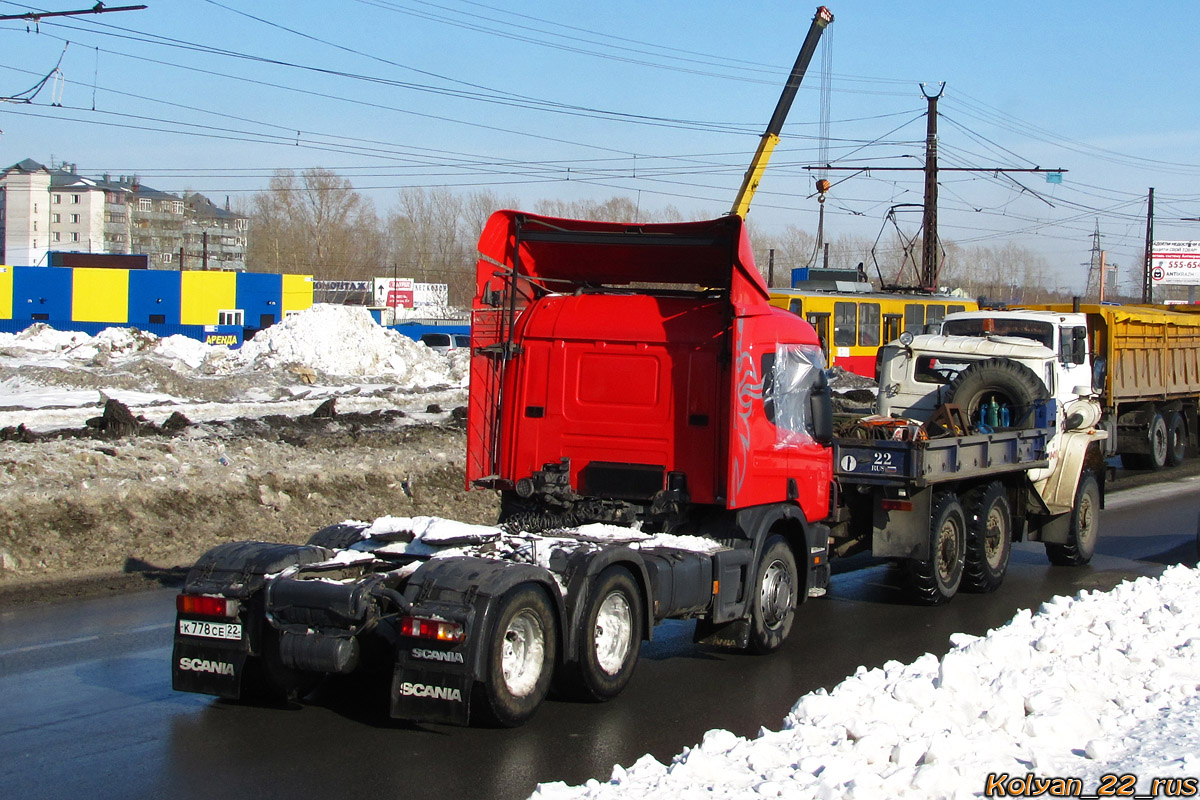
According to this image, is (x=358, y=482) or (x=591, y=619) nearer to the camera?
(x=591, y=619)

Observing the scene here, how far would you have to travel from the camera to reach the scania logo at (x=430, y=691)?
20.8 ft

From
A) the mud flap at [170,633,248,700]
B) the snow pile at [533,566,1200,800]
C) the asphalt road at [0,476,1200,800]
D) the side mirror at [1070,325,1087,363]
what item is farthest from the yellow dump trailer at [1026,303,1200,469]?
the mud flap at [170,633,248,700]

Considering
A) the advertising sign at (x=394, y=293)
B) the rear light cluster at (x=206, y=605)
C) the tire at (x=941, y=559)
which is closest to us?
the rear light cluster at (x=206, y=605)

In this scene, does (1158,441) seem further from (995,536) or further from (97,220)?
(97,220)

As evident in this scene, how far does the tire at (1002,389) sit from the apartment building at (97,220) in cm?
10776

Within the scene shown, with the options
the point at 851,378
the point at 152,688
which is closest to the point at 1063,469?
Result: the point at 152,688

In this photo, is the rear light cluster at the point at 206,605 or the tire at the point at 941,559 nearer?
the rear light cluster at the point at 206,605

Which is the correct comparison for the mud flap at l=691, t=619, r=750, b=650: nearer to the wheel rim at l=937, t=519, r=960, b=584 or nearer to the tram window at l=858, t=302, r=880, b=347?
the wheel rim at l=937, t=519, r=960, b=584

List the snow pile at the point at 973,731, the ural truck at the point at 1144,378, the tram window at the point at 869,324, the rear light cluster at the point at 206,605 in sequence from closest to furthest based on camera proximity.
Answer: the snow pile at the point at 973,731
the rear light cluster at the point at 206,605
the ural truck at the point at 1144,378
the tram window at the point at 869,324

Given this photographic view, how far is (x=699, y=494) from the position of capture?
8688 mm

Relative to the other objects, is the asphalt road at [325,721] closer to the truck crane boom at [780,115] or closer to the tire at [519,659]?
the tire at [519,659]

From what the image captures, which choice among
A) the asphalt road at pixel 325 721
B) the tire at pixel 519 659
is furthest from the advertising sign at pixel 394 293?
the tire at pixel 519 659

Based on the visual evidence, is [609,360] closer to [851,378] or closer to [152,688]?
[152,688]

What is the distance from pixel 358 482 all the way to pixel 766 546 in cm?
911
